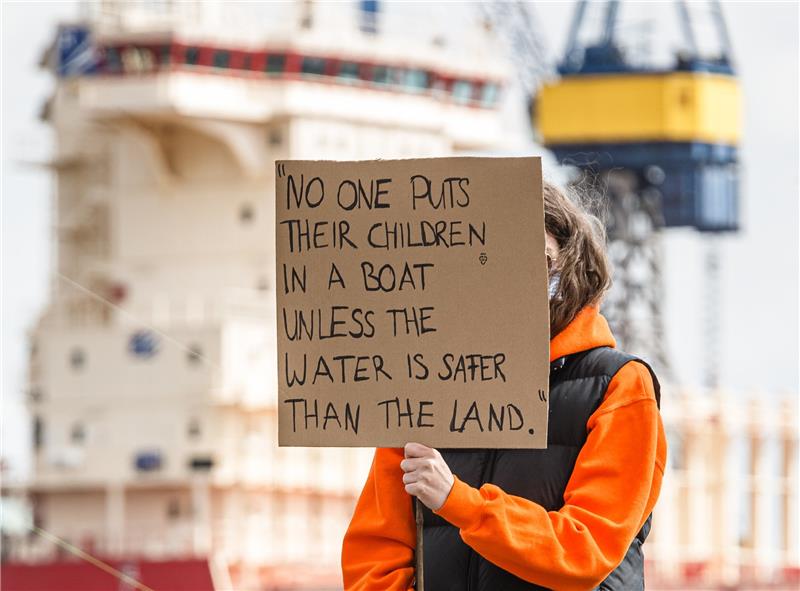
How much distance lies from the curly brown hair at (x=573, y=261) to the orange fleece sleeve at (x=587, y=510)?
0.20m

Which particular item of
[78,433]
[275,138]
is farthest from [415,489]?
[275,138]

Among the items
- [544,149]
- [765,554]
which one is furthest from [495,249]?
[544,149]

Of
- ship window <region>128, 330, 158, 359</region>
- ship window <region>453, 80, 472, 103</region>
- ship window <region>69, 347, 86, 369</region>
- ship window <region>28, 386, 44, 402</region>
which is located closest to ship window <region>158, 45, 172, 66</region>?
ship window <region>128, 330, 158, 359</region>

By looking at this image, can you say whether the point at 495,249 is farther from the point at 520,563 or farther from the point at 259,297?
the point at 259,297

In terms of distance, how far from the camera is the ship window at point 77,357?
32.1 metres

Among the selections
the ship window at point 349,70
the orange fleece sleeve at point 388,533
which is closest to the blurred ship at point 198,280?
the ship window at point 349,70

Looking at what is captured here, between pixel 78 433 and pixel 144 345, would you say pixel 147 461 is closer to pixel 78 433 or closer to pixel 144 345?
pixel 78 433

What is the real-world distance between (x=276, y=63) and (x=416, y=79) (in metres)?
2.48

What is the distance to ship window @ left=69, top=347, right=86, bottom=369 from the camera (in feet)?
105

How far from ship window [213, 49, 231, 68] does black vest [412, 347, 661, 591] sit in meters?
27.3

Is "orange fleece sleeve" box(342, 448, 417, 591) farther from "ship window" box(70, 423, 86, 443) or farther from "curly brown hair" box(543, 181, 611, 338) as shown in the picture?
"ship window" box(70, 423, 86, 443)

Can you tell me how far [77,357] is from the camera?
32156 millimetres

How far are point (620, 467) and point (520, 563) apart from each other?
28 cm

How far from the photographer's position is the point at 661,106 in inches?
1868
